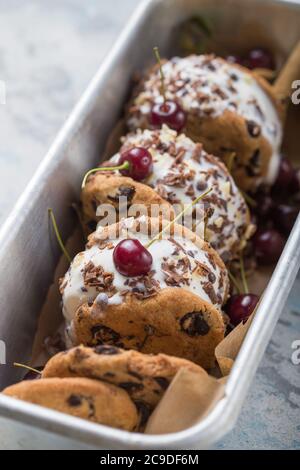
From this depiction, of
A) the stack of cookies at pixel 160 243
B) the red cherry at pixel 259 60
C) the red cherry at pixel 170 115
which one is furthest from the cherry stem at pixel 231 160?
the red cherry at pixel 259 60

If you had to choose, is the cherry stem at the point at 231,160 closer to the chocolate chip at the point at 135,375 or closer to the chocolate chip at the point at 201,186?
the chocolate chip at the point at 201,186

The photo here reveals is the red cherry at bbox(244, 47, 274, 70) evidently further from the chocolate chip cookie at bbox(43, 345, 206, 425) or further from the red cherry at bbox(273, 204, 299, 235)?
the chocolate chip cookie at bbox(43, 345, 206, 425)

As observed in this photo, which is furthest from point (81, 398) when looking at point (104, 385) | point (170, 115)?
point (170, 115)

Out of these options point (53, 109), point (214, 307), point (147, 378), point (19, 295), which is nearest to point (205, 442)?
point (147, 378)

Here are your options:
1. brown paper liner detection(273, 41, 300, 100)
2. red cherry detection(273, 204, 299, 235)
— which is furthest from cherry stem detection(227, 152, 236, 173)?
brown paper liner detection(273, 41, 300, 100)

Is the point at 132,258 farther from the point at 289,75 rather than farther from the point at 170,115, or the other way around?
the point at 289,75
